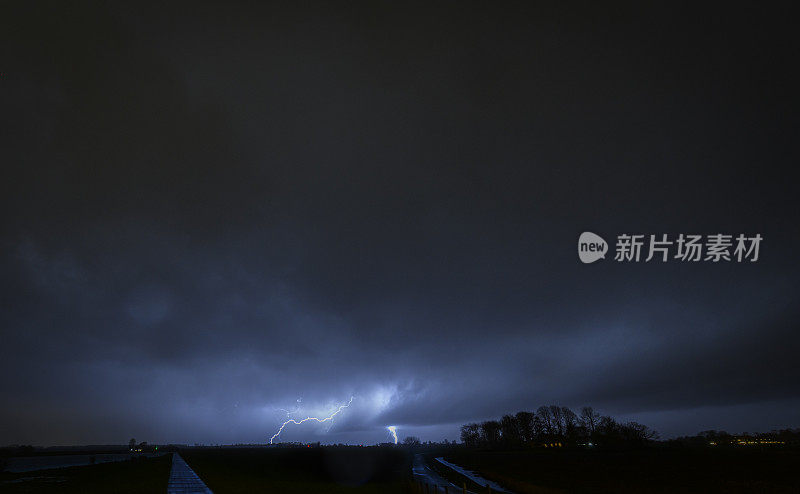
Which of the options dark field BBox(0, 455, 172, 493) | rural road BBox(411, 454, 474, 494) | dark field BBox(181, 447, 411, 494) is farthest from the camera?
dark field BBox(181, 447, 411, 494)

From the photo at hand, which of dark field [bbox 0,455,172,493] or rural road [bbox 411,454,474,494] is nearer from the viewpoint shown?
rural road [bbox 411,454,474,494]

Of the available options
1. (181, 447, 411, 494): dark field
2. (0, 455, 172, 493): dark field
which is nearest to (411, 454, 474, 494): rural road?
(181, 447, 411, 494): dark field

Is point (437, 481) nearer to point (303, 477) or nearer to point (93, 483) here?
point (303, 477)

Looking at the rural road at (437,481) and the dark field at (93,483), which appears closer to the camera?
the rural road at (437,481)

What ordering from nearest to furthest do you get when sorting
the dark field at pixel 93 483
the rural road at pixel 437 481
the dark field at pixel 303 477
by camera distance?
the rural road at pixel 437 481, the dark field at pixel 93 483, the dark field at pixel 303 477

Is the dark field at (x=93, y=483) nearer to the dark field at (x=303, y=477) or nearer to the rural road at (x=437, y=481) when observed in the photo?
the dark field at (x=303, y=477)

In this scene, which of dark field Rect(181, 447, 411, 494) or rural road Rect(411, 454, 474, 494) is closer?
rural road Rect(411, 454, 474, 494)

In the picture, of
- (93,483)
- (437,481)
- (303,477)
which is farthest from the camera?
(303,477)

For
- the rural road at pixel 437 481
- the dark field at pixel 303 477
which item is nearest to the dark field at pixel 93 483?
the dark field at pixel 303 477

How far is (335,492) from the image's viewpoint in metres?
43.5

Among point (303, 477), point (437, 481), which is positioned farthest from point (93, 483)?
point (437, 481)

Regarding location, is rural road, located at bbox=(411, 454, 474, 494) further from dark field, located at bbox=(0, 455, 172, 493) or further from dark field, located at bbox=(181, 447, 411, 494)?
dark field, located at bbox=(0, 455, 172, 493)

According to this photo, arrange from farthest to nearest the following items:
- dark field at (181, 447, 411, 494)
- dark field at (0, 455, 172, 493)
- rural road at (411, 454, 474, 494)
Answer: dark field at (181, 447, 411, 494)
dark field at (0, 455, 172, 493)
rural road at (411, 454, 474, 494)

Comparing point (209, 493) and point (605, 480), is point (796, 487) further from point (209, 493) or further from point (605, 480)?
point (209, 493)
